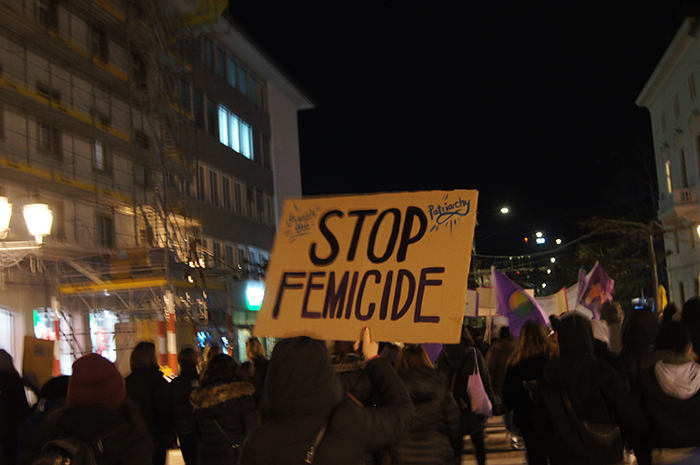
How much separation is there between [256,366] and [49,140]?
14108 mm

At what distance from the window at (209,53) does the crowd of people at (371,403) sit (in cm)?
2352

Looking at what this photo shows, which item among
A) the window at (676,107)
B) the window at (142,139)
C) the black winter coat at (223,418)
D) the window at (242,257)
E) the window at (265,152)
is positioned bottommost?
the black winter coat at (223,418)

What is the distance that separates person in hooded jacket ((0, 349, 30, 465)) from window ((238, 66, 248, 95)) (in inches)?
1109

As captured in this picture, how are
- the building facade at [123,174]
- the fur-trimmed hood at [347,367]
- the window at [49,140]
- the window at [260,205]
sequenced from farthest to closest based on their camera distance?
the window at [260,205] < the window at [49,140] < the building facade at [123,174] < the fur-trimmed hood at [347,367]

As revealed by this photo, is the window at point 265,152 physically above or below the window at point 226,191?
above

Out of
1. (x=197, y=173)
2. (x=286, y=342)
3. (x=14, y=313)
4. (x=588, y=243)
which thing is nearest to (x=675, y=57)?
(x=588, y=243)

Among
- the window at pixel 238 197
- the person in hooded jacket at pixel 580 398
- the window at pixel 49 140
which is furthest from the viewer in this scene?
the window at pixel 238 197

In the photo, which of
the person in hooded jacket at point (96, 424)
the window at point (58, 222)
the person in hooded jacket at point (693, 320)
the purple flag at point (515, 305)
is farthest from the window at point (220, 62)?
the person in hooded jacket at point (96, 424)

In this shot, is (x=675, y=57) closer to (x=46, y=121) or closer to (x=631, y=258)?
(x=631, y=258)

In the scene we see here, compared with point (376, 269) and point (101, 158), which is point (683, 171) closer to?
point (101, 158)

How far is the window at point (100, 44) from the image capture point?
22984mm

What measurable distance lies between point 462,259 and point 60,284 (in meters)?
17.5

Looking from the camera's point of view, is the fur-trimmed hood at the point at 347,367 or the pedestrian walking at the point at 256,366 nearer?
the fur-trimmed hood at the point at 347,367

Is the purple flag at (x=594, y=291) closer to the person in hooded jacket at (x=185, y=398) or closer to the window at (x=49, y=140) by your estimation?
the person in hooded jacket at (x=185, y=398)
